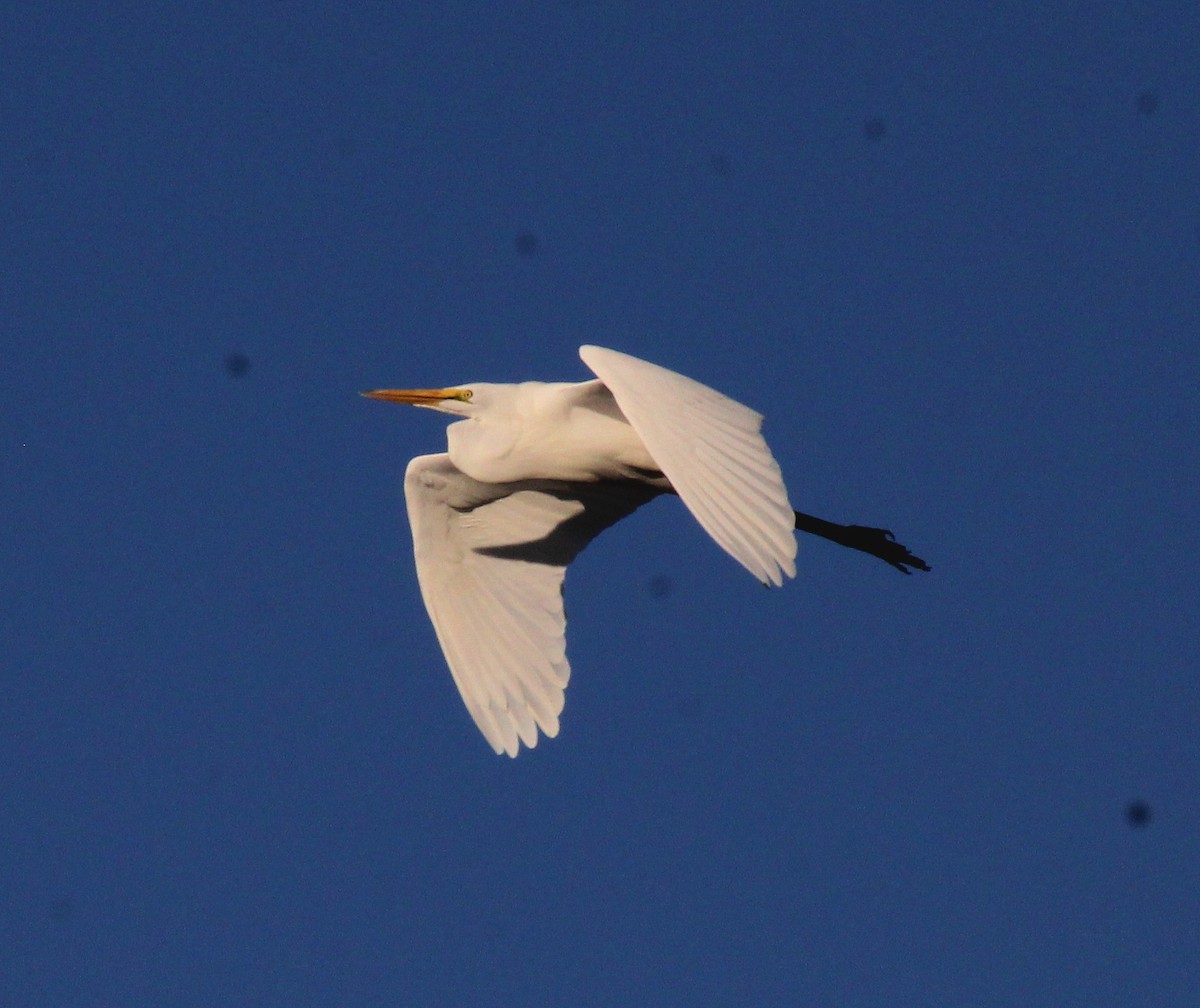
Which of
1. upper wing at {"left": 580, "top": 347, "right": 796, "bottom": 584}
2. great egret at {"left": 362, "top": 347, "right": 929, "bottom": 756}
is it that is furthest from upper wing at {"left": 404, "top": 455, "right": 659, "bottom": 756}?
upper wing at {"left": 580, "top": 347, "right": 796, "bottom": 584}

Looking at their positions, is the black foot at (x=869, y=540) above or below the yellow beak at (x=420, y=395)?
below

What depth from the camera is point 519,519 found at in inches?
458

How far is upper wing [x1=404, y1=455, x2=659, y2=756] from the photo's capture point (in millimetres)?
11375

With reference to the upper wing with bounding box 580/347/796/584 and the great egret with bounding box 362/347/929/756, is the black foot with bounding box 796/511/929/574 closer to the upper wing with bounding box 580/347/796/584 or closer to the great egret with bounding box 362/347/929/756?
the great egret with bounding box 362/347/929/756

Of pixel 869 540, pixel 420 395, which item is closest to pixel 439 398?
pixel 420 395

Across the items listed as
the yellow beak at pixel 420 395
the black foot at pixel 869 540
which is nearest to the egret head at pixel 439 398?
the yellow beak at pixel 420 395

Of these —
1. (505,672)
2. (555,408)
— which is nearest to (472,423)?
(555,408)

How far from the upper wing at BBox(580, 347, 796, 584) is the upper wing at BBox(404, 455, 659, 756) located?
6.27 feet

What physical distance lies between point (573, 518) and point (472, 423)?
104 cm

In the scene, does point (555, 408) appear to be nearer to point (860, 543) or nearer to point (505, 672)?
point (505, 672)

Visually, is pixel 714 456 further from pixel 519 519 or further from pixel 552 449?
pixel 519 519

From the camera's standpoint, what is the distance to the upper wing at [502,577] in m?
11.4

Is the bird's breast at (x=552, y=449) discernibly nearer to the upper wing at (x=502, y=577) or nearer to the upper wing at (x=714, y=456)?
the upper wing at (x=502, y=577)

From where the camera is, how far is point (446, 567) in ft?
38.4
